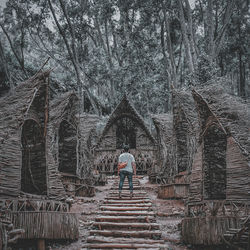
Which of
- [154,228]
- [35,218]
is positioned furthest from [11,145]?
[154,228]

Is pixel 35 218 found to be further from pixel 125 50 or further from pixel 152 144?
pixel 125 50

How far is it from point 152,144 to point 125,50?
345 inches

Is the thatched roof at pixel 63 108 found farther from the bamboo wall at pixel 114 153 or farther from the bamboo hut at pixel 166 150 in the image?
the bamboo wall at pixel 114 153

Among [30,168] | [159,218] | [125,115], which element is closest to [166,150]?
[159,218]

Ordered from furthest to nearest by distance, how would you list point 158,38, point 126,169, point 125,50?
point 125,50, point 158,38, point 126,169

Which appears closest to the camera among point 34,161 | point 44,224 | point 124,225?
point 44,224

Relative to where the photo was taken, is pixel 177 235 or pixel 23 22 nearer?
pixel 177 235

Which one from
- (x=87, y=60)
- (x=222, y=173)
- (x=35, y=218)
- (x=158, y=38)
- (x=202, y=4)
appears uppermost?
(x=202, y=4)

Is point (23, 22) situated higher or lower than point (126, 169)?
higher

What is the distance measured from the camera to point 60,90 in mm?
19375

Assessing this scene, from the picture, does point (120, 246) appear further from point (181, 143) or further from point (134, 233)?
point (181, 143)

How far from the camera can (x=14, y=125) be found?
4543mm

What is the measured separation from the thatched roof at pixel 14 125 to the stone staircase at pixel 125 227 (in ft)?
5.53

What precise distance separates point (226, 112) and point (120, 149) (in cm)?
1260
